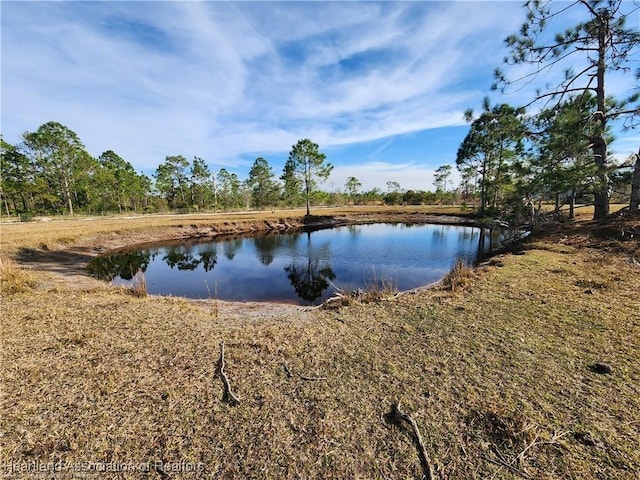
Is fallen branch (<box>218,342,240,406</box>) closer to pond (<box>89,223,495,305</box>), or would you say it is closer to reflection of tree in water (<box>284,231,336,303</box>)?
pond (<box>89,223,495,305</box>)

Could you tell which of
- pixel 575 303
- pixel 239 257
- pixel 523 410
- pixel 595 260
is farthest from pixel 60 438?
pixel 239 257

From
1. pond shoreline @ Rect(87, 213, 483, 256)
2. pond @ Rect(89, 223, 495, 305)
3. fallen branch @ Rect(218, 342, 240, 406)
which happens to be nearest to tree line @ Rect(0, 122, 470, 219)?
pond shoreline @ Rect(87, 213, 483, 256)

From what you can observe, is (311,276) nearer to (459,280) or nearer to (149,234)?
(459,280)

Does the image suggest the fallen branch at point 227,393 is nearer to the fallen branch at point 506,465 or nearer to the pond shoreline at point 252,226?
the fallen branch at point 506,465

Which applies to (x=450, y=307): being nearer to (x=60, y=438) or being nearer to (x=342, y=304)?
(x=342, y=304)

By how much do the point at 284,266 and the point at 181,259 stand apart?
21.7ft

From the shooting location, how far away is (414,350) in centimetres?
400

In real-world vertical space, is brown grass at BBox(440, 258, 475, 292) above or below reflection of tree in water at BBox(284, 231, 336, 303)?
above

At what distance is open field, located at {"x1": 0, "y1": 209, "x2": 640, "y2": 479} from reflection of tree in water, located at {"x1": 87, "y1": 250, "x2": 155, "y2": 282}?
21.2 ft

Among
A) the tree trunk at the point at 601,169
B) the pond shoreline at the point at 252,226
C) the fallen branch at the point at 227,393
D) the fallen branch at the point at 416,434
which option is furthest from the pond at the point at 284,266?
the tree trunk at the point at 601,169

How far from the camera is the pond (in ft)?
33.9

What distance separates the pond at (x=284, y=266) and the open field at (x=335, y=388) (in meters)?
2.88

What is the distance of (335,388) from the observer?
323 centimetres

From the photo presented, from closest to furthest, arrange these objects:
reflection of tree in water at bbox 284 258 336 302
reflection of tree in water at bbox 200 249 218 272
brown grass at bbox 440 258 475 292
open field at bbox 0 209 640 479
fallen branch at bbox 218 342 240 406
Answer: open field at bbox 0 209 640 479 < fallen branch at bbox 218 342 240 406 < brown grass at bbox 440 258 475 292 < reflection of tree in water at bbox 284 258 336 302 < reflection of tree in water at bbox 200 249 218 272
